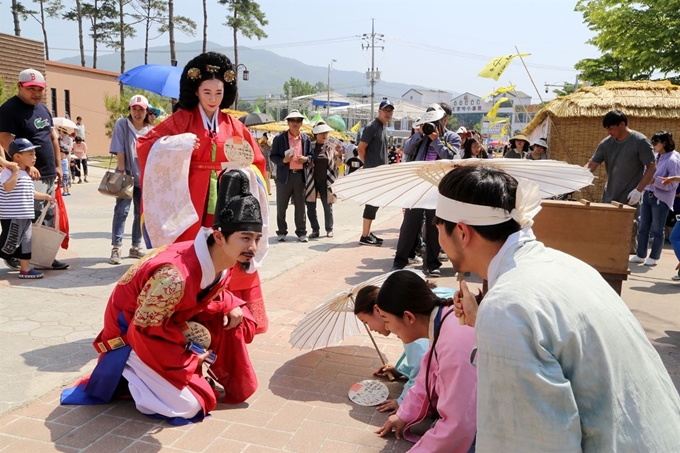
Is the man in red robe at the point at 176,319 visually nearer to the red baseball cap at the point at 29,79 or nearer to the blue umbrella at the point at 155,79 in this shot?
the red baseball cap at the point at 29,79

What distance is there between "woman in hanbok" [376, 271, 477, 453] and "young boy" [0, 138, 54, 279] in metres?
4.13

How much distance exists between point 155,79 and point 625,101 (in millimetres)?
8193

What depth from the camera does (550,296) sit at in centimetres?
129

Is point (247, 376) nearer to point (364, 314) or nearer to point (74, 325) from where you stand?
point (364, 314)

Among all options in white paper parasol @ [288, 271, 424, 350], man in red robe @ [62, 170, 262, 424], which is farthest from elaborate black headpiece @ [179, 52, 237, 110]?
white paper parasol @ [288, 271, 424, 350]

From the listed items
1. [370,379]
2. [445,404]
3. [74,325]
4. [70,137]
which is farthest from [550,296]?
[70,137]

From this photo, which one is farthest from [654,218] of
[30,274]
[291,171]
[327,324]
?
[30,274]

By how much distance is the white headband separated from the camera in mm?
1562

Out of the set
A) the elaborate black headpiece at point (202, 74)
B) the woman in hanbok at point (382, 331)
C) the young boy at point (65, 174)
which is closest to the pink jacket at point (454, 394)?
the woman in hanbok at point (382, 331)

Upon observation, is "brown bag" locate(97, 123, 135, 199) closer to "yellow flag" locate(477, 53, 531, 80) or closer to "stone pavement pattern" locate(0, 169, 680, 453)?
"stone pavement pattern" locate(0, 169, 680, 453)

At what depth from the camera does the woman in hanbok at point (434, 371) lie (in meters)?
2.29

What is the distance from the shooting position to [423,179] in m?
3.19

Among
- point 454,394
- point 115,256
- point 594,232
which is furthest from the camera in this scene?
point 115,256

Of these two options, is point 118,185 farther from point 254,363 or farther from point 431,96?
point 431,96
